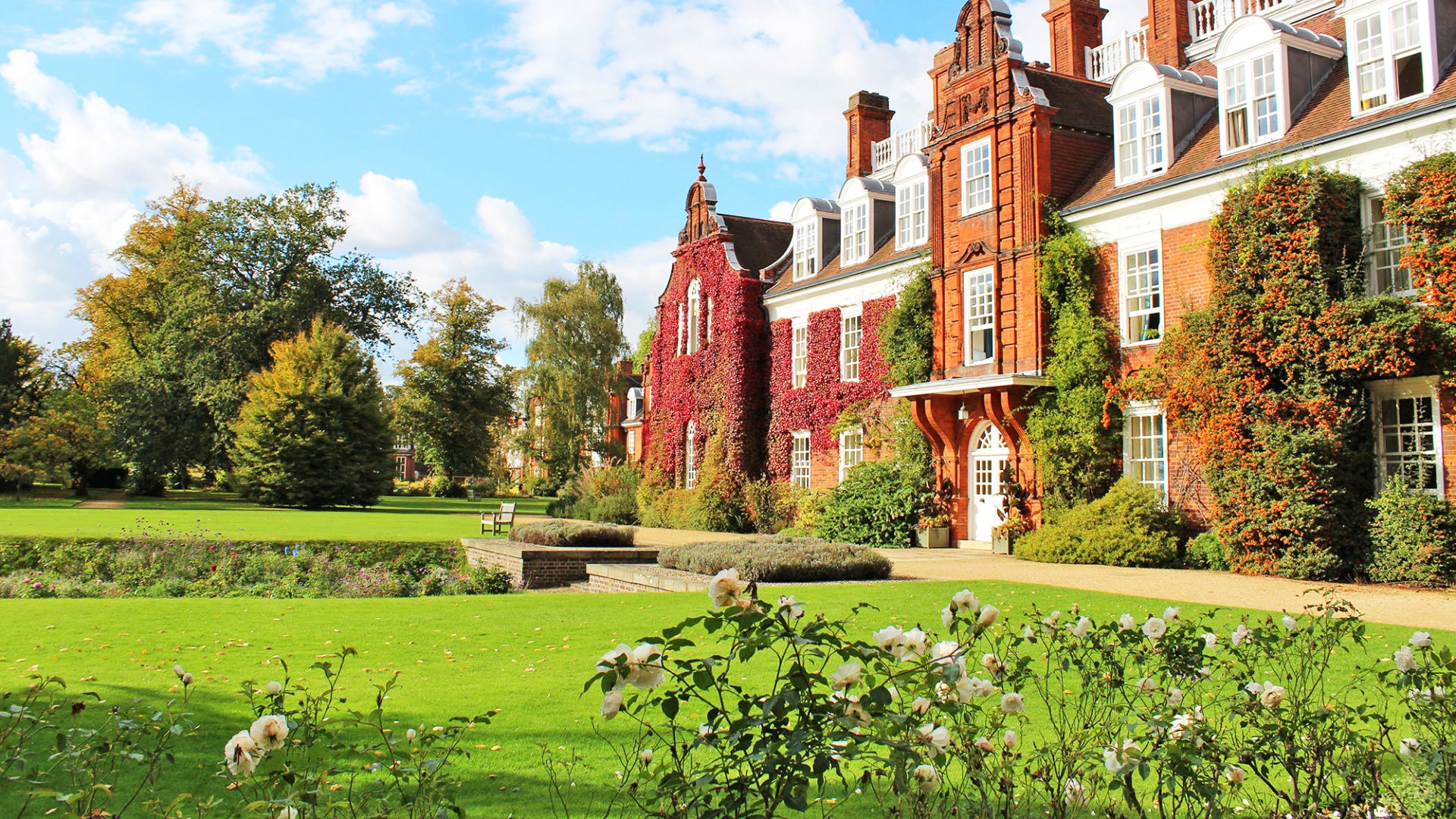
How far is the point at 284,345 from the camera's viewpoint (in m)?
39.4

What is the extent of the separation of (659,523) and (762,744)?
1126 inches

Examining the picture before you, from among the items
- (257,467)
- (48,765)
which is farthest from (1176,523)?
(257,467)

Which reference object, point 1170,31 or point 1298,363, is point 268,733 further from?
point 1170,31

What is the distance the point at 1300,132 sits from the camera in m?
16.8

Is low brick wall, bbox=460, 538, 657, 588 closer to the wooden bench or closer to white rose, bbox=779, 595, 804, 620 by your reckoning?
the wooden bench

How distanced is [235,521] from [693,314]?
14947 millimetres

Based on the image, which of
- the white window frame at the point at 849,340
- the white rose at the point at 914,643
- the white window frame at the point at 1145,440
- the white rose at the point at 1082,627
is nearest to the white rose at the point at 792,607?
the white rose at the point at 914,643

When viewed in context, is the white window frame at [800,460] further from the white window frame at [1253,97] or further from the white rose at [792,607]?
the white rose at [792,607]

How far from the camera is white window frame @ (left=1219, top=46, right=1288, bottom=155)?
56.2 ft

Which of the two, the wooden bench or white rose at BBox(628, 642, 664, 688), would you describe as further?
the wooden bench

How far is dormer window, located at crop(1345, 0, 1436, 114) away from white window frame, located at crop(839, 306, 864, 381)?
1242cm

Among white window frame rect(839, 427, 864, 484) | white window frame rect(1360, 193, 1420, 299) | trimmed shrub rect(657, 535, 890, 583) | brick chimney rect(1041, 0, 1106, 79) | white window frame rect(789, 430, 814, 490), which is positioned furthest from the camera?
white window frame rect(789, 430, 814, 490)

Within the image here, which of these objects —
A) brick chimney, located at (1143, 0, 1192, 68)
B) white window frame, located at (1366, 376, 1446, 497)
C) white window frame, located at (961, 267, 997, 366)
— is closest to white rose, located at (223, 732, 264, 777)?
white window frame, located at (1366, 376, 1446, 497)

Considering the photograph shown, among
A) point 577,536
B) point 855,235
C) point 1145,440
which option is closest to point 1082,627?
point 577,536
